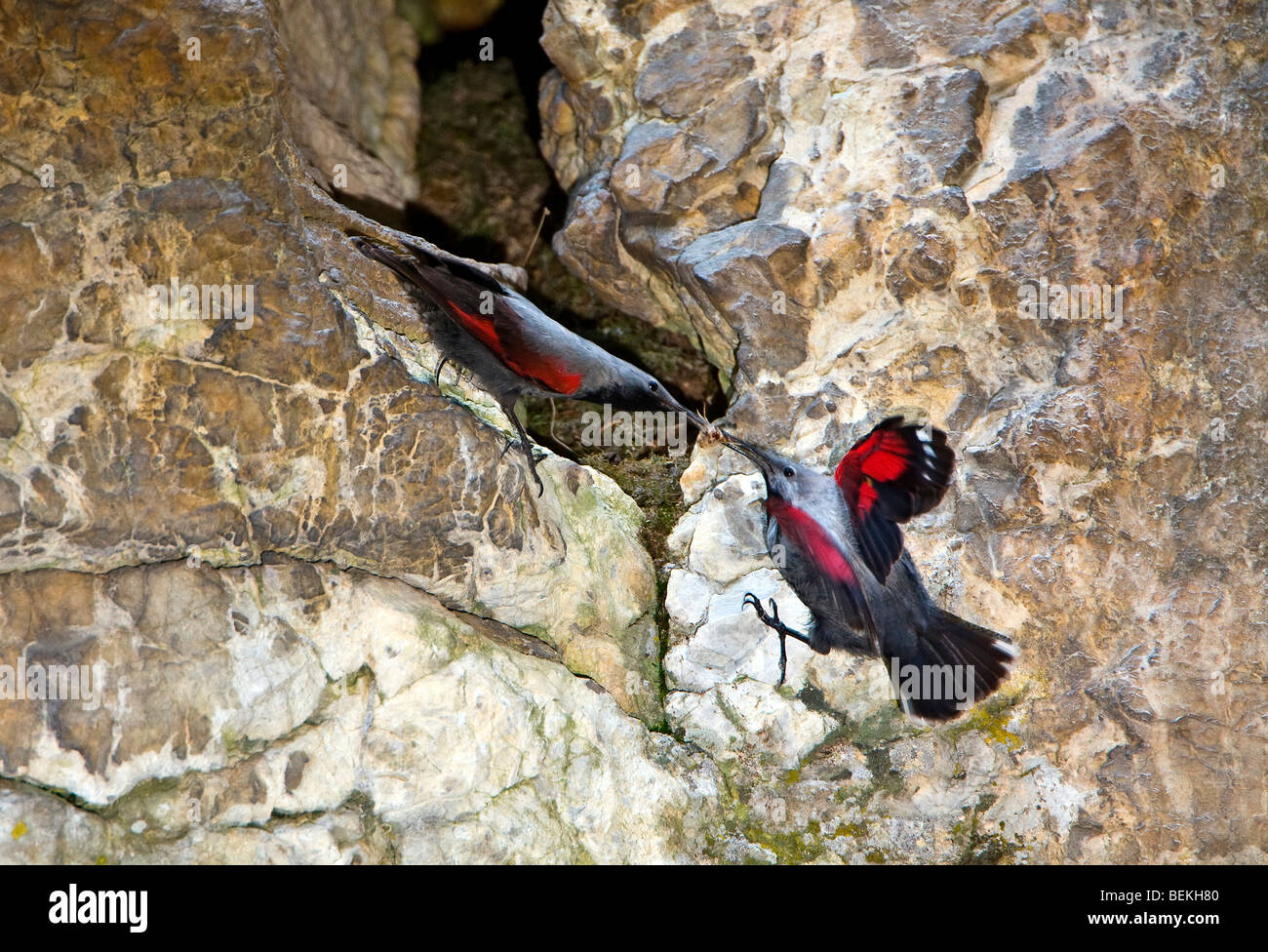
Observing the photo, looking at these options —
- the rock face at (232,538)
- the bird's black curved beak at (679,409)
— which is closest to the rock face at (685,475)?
the rock face at (232,538)

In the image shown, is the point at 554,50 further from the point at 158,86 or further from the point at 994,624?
the point at 994,624

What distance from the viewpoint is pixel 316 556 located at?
3459mm

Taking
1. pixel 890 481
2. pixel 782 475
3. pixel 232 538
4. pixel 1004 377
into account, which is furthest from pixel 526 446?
pixel 1004 377

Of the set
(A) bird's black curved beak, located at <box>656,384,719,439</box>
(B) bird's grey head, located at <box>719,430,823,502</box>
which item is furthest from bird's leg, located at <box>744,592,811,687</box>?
(A) bird's black curved beak, located at <box>656,384,719,439</box>

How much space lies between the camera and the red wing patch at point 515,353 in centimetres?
367

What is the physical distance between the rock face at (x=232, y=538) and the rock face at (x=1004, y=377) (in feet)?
2.39

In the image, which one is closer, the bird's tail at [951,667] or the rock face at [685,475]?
the rock face at [685,475]

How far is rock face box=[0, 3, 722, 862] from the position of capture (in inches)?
123

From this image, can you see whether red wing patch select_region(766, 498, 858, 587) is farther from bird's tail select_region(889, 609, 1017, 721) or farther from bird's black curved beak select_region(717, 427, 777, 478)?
bird's tail select_region(889, 609, 1017, 721)

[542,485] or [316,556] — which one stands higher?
[542,485]

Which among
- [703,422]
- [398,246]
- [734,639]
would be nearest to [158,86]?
[398,246]

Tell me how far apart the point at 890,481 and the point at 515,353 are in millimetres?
1457

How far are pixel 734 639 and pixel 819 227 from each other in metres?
1.77

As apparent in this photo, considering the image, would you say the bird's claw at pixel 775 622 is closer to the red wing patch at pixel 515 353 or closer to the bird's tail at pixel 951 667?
the bird's tail at pixel 951 667
